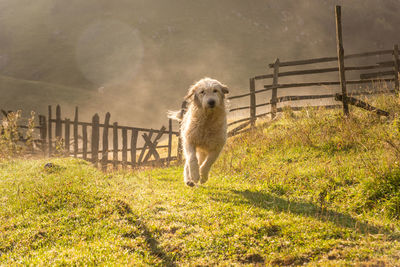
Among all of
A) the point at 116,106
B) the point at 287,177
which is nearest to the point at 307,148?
the point at 287,177

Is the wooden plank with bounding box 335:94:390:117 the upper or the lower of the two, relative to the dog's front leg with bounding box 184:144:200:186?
upper

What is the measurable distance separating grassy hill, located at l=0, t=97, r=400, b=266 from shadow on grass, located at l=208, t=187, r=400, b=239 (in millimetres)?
19

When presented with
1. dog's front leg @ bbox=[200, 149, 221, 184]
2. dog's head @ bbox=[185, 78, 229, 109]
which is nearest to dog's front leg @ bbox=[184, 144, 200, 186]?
dog's front leg @ bbox=[200, 149, 221, 184]

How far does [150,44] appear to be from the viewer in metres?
97.8

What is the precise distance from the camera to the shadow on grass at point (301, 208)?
4238 mm

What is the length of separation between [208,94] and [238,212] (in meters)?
2.64

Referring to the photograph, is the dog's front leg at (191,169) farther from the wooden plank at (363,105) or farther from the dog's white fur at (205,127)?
the wooden plank at (363,105)

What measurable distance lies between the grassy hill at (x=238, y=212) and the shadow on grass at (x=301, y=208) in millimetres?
19

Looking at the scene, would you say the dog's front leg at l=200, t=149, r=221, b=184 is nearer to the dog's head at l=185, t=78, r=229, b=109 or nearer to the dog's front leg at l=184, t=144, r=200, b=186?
the dog's front leg at l=184, t=144, r=200, b=186

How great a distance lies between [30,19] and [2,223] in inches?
5021

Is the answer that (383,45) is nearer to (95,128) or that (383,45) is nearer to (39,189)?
(95,128)

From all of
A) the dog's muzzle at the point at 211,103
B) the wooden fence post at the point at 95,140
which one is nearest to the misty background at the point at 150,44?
the wooden fence post at the point at 95,140

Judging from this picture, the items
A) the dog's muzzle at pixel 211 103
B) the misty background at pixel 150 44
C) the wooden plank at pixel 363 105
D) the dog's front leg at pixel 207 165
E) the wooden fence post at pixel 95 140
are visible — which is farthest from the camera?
the misty background at pixel 150 44

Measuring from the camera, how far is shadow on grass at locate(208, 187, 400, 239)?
4238 millimetres
